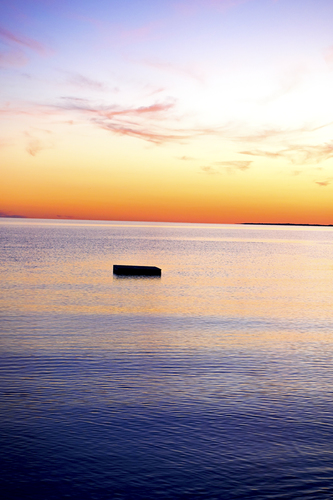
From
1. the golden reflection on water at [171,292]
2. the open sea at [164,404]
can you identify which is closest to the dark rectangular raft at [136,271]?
the golden reflection on water at [171,292]

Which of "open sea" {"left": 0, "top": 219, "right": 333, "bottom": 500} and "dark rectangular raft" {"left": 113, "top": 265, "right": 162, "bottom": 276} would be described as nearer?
"open sea" {"left": 0, "top": 219, "right": 333, "bottom": 500}

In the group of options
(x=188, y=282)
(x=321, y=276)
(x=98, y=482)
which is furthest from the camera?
(x=321, y=276)

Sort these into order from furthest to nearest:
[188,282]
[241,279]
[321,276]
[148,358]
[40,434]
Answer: [321,276], [241,279], [188,282], [148,358], [40,434]

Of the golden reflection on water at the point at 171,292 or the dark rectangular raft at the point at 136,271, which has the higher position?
the dark rectangular raft at the point at 136,271

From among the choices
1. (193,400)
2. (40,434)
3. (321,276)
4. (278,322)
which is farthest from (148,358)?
(321,276)

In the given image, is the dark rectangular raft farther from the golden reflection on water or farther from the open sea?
the open sea

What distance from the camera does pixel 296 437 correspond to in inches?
488

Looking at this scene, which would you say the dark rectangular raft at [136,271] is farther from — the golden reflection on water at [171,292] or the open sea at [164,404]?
the open sea at [164,404]

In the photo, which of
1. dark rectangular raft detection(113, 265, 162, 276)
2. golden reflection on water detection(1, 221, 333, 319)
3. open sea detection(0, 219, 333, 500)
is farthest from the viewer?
dark rectangular raft detection(113, 265, 162, 276)

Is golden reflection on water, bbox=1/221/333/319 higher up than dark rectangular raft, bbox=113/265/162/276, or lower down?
lower down

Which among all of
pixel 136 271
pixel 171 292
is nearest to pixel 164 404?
pixel 171 292

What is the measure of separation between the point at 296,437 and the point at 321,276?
156 feet

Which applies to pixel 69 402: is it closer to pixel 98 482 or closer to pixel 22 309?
pixel 98 482

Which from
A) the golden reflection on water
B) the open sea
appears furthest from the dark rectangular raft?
the open sea
